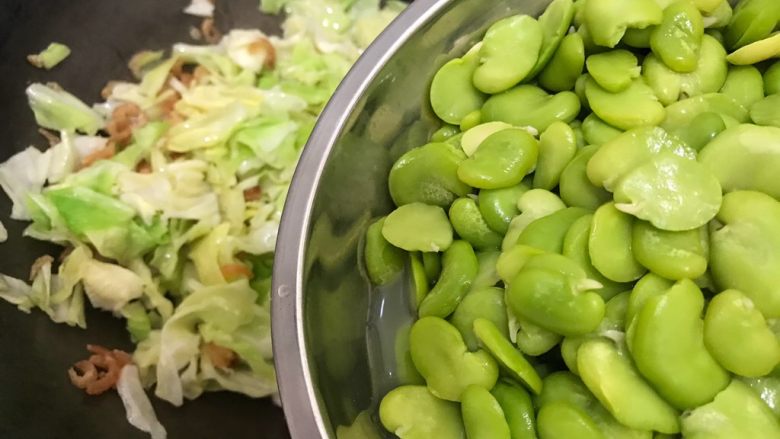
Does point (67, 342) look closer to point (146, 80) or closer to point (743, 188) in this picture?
point (146, 80)

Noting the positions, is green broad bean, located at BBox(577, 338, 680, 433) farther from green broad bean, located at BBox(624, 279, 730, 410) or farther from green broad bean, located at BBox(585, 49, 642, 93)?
green broad bean, located at BBox(585, 49, 642, 93)

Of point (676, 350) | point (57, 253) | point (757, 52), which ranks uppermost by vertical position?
point (757, 52)

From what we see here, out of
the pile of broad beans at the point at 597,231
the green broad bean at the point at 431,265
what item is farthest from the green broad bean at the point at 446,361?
the green broad bean at the point at 431,265

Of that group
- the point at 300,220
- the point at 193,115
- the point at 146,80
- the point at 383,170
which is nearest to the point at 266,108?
the point at 193,115

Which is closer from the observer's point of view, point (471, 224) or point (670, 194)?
point (670, 194)

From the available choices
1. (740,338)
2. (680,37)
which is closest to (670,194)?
(740,338)

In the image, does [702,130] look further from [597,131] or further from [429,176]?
[429,176]
